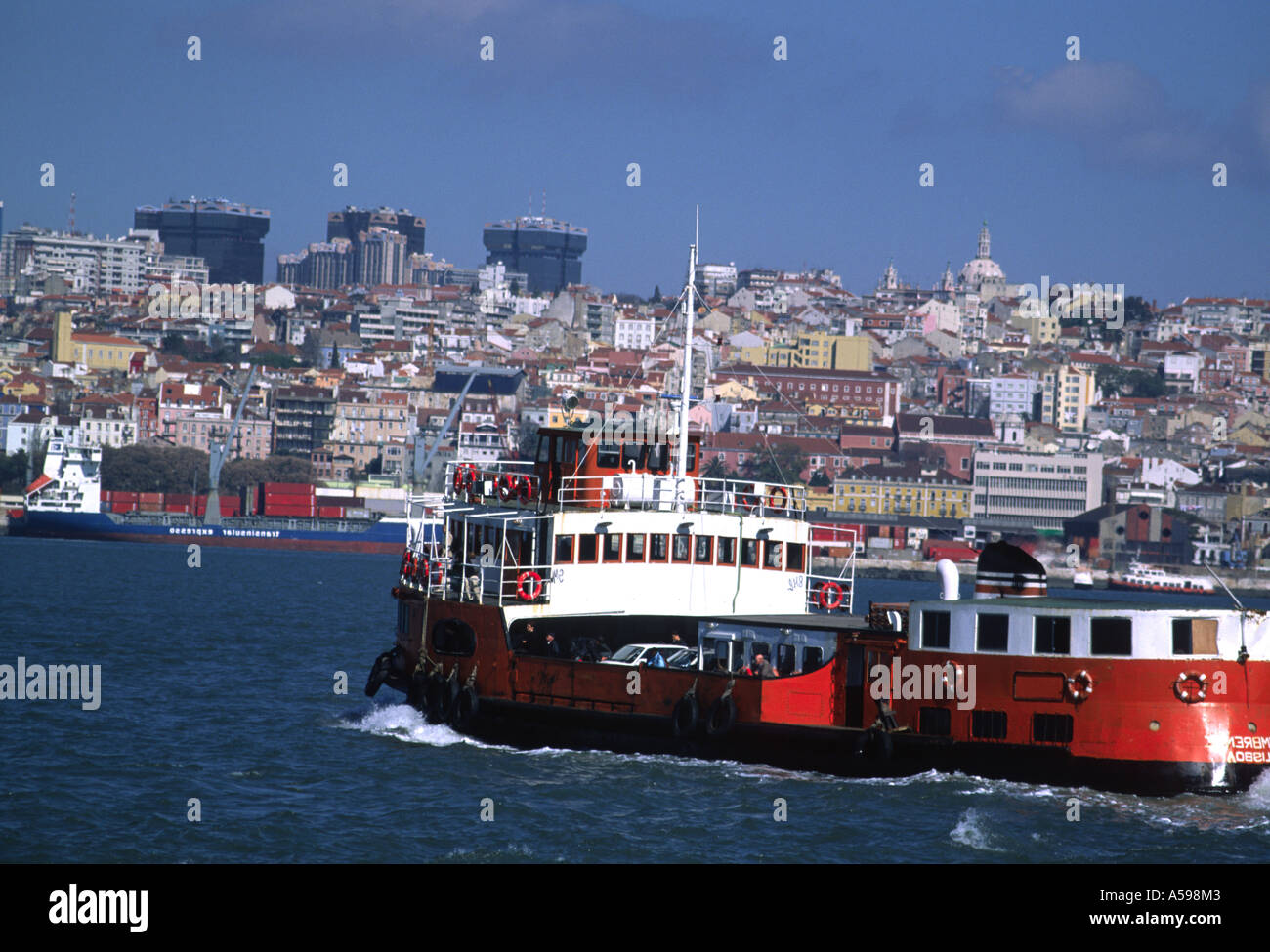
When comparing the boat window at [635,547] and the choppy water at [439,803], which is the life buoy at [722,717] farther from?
the boat window at [635,547]

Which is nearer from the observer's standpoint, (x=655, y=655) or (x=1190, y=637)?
(x=1190, y=637)

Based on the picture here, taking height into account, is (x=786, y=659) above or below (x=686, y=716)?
above

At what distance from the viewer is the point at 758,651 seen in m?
23.0

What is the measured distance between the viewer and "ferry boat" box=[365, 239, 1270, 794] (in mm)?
20125

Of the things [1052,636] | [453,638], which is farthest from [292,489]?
[1052,636]

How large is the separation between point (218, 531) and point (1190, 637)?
348 ft

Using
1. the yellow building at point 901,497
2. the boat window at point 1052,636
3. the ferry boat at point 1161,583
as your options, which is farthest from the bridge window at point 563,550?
the yellow building at point 901,497

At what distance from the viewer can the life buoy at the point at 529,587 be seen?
24969 mm

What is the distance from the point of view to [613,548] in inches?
1013

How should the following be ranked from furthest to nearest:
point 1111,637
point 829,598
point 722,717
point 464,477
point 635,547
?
point 464,477
point 829,598
point 635,547
point 722,717
point 1111,637

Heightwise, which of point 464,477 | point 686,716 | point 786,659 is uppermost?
point 464,477

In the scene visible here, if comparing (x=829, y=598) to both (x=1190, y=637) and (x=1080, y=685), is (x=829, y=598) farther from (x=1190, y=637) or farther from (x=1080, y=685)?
(x=1190, y=637)

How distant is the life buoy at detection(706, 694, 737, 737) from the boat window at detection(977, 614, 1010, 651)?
3231mm

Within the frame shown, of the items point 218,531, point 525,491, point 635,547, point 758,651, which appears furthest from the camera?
point 218,531
